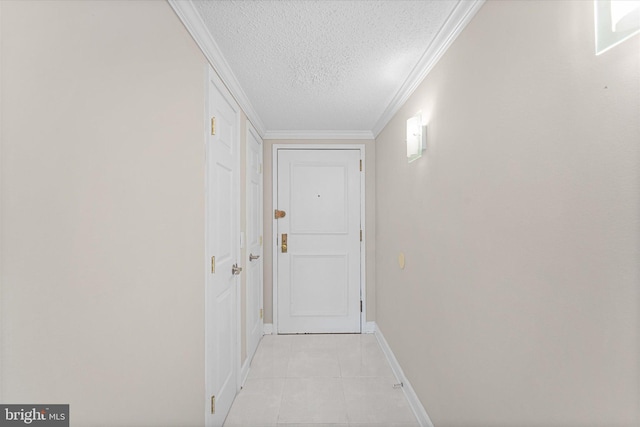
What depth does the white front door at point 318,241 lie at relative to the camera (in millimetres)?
3607

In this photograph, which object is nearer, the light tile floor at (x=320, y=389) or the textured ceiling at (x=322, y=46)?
the textured ceiling at (x=322, y=46)

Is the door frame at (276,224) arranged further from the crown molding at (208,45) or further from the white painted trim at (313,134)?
the crown molding at (208,45)

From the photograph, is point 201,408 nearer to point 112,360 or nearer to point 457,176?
point 112,360

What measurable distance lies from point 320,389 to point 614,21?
8.43 ft

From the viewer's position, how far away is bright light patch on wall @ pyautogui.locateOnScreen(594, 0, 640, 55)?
65 cm

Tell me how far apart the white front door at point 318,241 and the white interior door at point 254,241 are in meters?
0.27

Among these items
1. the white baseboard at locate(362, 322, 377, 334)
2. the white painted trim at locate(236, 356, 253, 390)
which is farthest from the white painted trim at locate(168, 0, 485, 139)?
the white baseboard at locate(362, 322, 377, 334)

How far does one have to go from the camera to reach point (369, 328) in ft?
11.9

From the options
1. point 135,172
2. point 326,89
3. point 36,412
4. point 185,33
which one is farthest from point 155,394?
point 326,89

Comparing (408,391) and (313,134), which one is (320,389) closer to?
(408,391)

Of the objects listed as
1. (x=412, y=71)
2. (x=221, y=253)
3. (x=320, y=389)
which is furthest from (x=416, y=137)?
(x=320, y=389)

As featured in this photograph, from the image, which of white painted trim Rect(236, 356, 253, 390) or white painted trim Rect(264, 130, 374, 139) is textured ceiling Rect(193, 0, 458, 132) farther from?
white painted trim Rect(236, 356, 253, 390)

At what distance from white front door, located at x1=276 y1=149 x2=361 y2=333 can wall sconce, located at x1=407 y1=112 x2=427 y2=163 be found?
1.52 meters

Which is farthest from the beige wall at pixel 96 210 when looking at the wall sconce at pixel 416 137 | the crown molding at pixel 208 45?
the wall sconce at pixel 416 137
